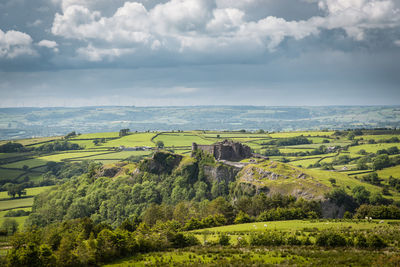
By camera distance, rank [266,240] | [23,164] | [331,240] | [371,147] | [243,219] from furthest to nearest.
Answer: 1. [23,164]
2. [371,147]
3. [243,219]
4. [266,240]
5. [331,240]

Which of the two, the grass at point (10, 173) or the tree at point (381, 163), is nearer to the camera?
the tree at point (381, 163)

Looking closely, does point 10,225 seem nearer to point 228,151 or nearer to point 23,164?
point 228,151

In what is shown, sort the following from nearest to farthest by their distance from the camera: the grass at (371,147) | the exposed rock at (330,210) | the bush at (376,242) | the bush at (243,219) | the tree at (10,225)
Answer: the bush at (376,242), the bush at (243,219), the exposed rock at (330,210), the tree at (10,225), the grass at (371,147)

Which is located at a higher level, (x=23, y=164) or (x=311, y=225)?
(x=311, y=225)

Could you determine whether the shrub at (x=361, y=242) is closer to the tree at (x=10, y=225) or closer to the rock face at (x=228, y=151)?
the rock face at (x=228, y=151)

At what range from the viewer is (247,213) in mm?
87875

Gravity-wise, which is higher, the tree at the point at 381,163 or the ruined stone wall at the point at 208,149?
the ruined stone wall at the point at 208,149

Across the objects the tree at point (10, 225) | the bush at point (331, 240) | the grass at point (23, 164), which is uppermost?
the bush at point (331, 240)

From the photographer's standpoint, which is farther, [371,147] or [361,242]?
[371,147]

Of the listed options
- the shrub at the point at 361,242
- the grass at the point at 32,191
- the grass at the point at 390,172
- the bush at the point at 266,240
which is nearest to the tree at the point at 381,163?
the grass at the point at 390,172

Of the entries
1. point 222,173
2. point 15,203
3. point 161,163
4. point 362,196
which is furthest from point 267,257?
point 15,203

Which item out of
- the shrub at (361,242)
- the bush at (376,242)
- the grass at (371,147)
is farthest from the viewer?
the grass at (371,147)

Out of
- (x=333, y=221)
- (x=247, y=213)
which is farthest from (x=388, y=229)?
(x=247, y=213)

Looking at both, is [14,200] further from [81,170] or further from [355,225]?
[355,225]
